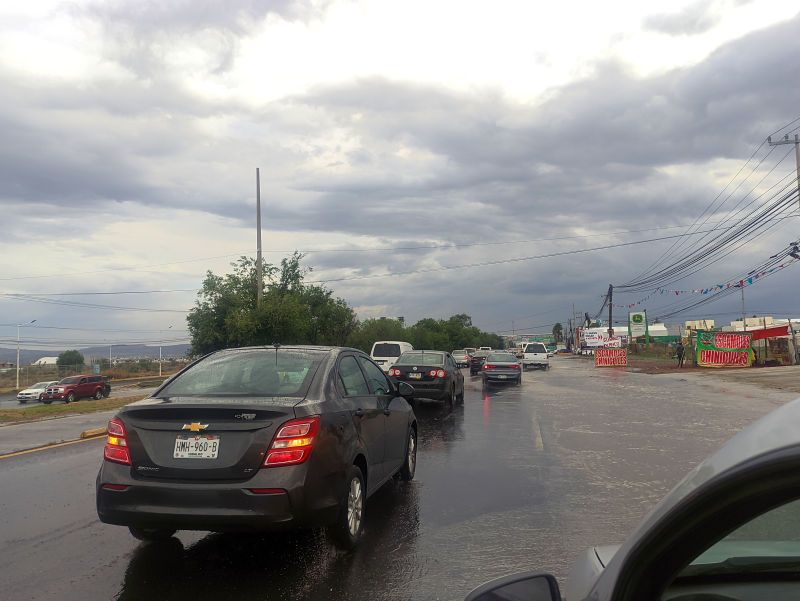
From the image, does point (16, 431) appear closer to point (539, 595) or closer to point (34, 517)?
point (34, 517)

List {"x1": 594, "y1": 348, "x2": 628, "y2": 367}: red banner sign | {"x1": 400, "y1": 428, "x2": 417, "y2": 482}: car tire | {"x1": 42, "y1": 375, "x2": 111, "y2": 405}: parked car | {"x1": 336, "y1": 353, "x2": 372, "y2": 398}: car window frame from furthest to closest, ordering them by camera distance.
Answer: {"x1": 594, "y1": 348, "x2": 628, "y2": 367}: red banner sign < {"x1": 42, "y1": 375, "x2": 111, "y2": 405}: parked car < {"x1": 400, "y1": 428, "x2": 417, "y2": 482}: car tire < {"x1": 336, "y1": 353, "x2": 372, "y2": 398}: car window frame

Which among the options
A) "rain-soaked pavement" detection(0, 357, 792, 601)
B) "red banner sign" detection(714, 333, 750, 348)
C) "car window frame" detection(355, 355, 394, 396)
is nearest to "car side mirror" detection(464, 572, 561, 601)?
"rain-soaked pavement" detection(0, 357, 792, 601)

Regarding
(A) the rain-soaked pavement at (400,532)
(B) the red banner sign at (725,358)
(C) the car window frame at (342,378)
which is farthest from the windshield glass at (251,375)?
(B) the red banner sign at (725,358)

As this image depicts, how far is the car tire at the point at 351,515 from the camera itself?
5.21m

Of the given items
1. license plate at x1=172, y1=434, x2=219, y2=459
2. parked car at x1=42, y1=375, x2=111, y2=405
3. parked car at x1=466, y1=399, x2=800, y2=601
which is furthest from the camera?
parked car at x1=42, y1=375, x2=111, y2=405

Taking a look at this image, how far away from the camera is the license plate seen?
474 cm

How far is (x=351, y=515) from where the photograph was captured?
543 cm

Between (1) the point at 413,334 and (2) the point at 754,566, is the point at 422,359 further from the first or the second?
(1) the point at 413,334

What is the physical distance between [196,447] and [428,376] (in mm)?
13190

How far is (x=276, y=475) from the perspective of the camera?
467 cm

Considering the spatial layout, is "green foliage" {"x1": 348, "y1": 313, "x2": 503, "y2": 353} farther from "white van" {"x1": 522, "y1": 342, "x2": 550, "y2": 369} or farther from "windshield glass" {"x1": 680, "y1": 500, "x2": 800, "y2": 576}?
"windshield glass" {"x1": 680, "y1": 500, "x2": 800, "y2": 576}

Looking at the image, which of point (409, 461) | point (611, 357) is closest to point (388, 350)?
point (409, 461)

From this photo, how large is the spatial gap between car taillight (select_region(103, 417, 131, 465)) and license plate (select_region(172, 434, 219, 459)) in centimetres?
43

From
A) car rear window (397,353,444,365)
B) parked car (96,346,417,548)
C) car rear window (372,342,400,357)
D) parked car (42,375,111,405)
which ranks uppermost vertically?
car rear window (372,342,400,357)
